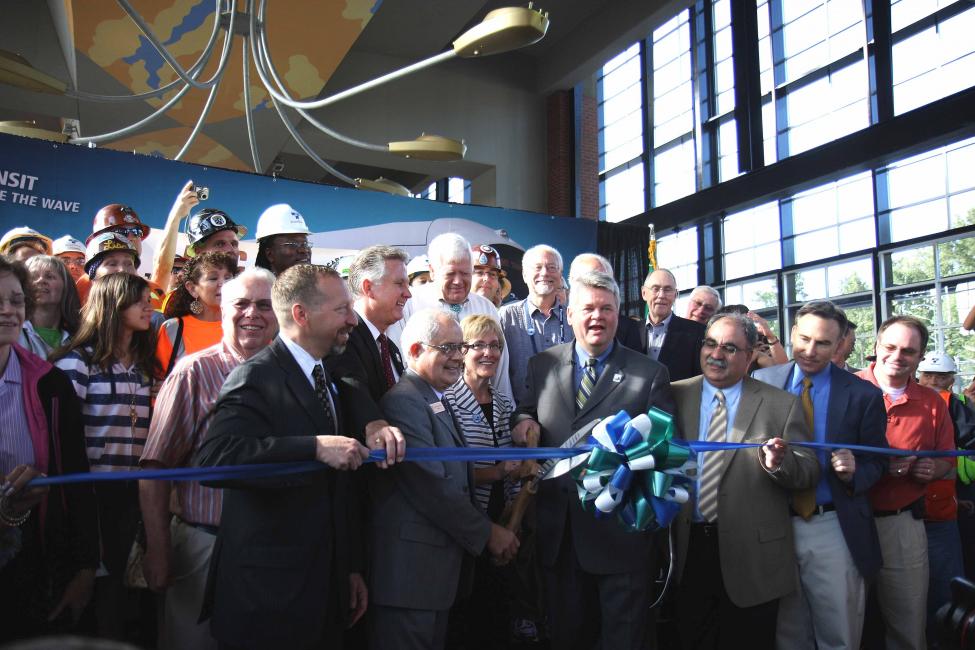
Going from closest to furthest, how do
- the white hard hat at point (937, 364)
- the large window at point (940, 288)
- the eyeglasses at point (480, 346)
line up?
1. the eyeglasses at point (480, 346)
2. the white hard hat at point (937, 364)
3. the large window at point (940, 288)

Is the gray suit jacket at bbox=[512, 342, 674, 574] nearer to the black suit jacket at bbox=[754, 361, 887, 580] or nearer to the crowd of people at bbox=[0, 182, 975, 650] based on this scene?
the crowd of people at bbox=[0, 182, 975, 650]

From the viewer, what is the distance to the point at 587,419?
2.99m

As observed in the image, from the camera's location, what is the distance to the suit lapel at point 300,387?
2.21 metres

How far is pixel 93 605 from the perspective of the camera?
8.55ft

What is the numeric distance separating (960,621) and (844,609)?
1.86 meters

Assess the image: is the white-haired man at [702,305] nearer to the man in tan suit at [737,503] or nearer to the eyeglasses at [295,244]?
the man in tan suit at [737,503]

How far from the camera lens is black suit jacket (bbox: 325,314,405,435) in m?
2.44

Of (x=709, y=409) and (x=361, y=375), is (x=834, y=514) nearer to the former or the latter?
(x=709, y=409)

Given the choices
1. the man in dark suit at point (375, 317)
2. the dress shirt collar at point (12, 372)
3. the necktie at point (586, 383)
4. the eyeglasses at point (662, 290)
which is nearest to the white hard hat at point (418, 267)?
the eyeglasses at point (662, 290)

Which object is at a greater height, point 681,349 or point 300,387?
point 681,349

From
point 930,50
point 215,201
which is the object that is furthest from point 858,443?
point 930,50

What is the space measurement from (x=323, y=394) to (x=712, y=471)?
1.73 m

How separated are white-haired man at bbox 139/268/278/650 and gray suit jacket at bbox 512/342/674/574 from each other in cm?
123

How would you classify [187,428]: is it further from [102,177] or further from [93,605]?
[102,177]
